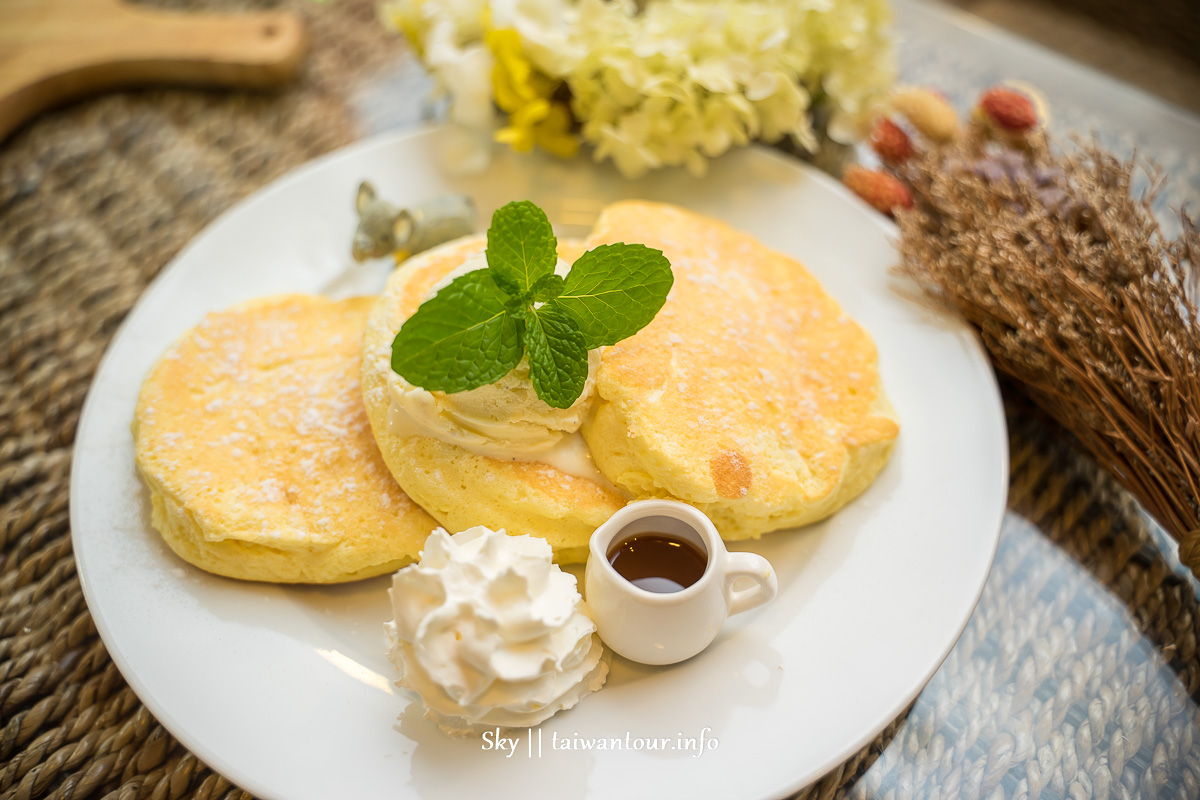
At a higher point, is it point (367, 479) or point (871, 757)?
point (367, 479)

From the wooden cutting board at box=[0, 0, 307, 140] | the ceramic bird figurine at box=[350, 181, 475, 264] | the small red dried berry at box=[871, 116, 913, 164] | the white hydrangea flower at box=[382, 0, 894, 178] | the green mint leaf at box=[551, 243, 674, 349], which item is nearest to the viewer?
the green mint leaf at box=[551, 243, 674, 349]

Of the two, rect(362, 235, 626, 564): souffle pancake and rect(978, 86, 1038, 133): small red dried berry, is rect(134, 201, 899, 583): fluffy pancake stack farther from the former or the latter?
rect(978, 86, 1038, 133): small red dried berry

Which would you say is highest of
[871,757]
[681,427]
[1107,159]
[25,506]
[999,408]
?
[1107,159]

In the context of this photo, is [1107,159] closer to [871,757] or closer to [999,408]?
[999,408]

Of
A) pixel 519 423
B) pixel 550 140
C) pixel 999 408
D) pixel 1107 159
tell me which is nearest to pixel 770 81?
pixel 550 140

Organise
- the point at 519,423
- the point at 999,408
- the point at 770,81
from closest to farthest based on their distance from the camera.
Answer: the point at 519,423 < the point at 999,408 < the point at 770,81

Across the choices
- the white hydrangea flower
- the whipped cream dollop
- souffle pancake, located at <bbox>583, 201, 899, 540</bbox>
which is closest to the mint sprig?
souffle pancake, located at <bbox>583, 201, 899, 540</bbox>

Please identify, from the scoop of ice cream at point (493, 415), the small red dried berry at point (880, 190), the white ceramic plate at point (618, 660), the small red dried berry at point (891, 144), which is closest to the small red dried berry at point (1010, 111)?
the small red dried berry at point (891, 144)
